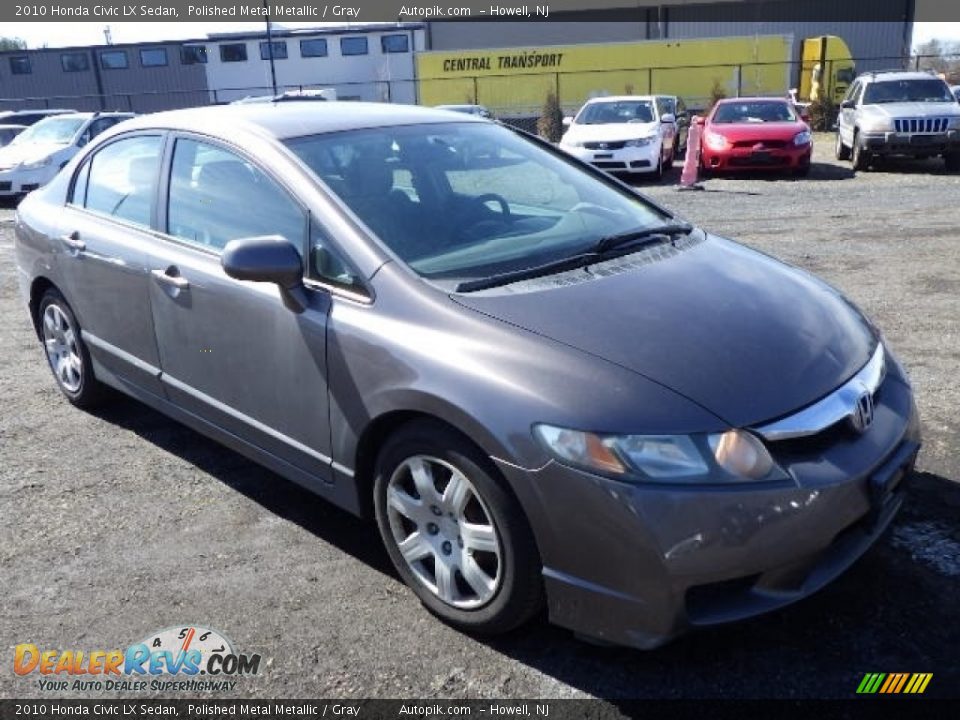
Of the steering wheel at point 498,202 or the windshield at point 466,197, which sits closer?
the windshield at point 466,197

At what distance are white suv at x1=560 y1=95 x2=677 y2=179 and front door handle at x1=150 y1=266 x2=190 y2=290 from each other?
11.5 metres

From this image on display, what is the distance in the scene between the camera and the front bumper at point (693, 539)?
2256mm

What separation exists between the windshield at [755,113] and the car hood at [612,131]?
133 centimetres

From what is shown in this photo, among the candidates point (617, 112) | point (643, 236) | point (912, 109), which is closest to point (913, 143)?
point (912, 109)

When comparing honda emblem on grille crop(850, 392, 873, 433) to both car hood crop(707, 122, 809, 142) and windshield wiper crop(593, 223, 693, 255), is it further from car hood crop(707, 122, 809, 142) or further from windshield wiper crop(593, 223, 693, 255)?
car hood crop(707, 122, 809, 142)

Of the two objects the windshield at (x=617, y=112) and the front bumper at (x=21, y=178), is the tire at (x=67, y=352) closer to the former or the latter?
the front bumper at (x=21, y=178)

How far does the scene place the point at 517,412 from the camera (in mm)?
2408

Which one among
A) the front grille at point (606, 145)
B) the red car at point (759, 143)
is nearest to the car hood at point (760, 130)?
the red car at point (759, 143)

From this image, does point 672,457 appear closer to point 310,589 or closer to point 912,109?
point 310,589

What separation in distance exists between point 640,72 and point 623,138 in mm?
16941

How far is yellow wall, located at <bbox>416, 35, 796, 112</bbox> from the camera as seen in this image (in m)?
29.4

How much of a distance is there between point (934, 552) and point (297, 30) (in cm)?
4664

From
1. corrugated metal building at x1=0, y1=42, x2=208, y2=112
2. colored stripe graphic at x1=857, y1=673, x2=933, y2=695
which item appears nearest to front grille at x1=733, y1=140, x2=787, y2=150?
colored stripe graphic at x1=857, y1=673, x2=933, y2=695

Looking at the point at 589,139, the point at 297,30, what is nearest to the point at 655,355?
the point at 589,139
